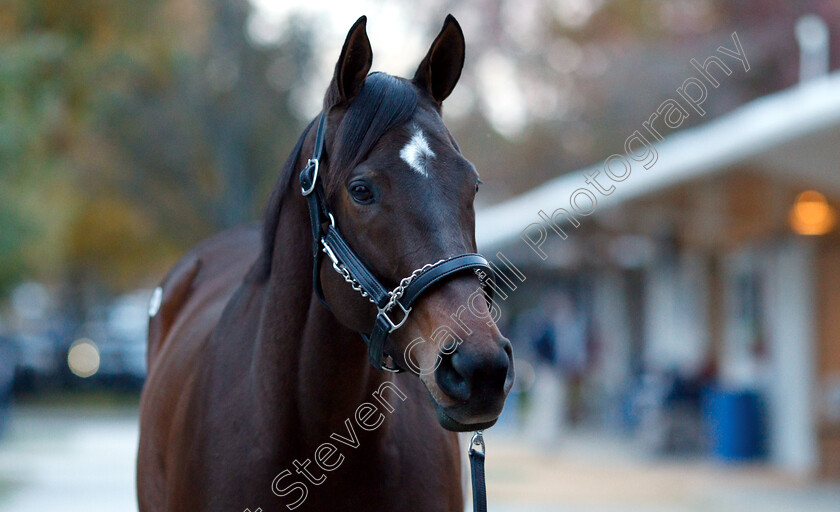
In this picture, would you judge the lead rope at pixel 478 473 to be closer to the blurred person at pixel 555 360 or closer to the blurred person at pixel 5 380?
the blurred person at pixel 555 360

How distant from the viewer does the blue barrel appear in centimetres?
1144

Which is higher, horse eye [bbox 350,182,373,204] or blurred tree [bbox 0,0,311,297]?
blurred tree [bbox 0,0,311,297]

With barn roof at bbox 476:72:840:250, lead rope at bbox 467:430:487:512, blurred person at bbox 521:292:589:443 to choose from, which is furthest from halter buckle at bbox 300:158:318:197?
blurred person at bbox 521:292:589:443

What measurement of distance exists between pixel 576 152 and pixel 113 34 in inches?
550

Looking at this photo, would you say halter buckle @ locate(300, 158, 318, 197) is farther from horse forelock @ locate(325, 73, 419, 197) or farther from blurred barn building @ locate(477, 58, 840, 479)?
blurred barn building @ locate(477, 58, 840, 479)

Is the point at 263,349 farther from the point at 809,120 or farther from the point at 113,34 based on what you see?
the point at 113,34

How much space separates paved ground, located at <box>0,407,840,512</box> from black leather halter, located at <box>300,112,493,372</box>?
22.9ft

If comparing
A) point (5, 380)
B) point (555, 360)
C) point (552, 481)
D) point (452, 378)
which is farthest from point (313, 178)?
point (5, 380)

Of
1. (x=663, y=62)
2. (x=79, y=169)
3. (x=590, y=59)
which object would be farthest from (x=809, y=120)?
(x=79, y=169)

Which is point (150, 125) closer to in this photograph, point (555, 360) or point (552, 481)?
point (555, 360)

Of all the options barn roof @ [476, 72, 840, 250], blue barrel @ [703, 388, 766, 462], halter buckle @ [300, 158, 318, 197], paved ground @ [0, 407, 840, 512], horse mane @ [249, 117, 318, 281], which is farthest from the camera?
blue barrel @ [703, 388, 766, 462]

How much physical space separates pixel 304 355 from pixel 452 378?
2.14 feet

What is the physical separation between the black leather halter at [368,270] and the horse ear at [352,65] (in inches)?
4.0

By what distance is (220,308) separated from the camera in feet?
11.8
